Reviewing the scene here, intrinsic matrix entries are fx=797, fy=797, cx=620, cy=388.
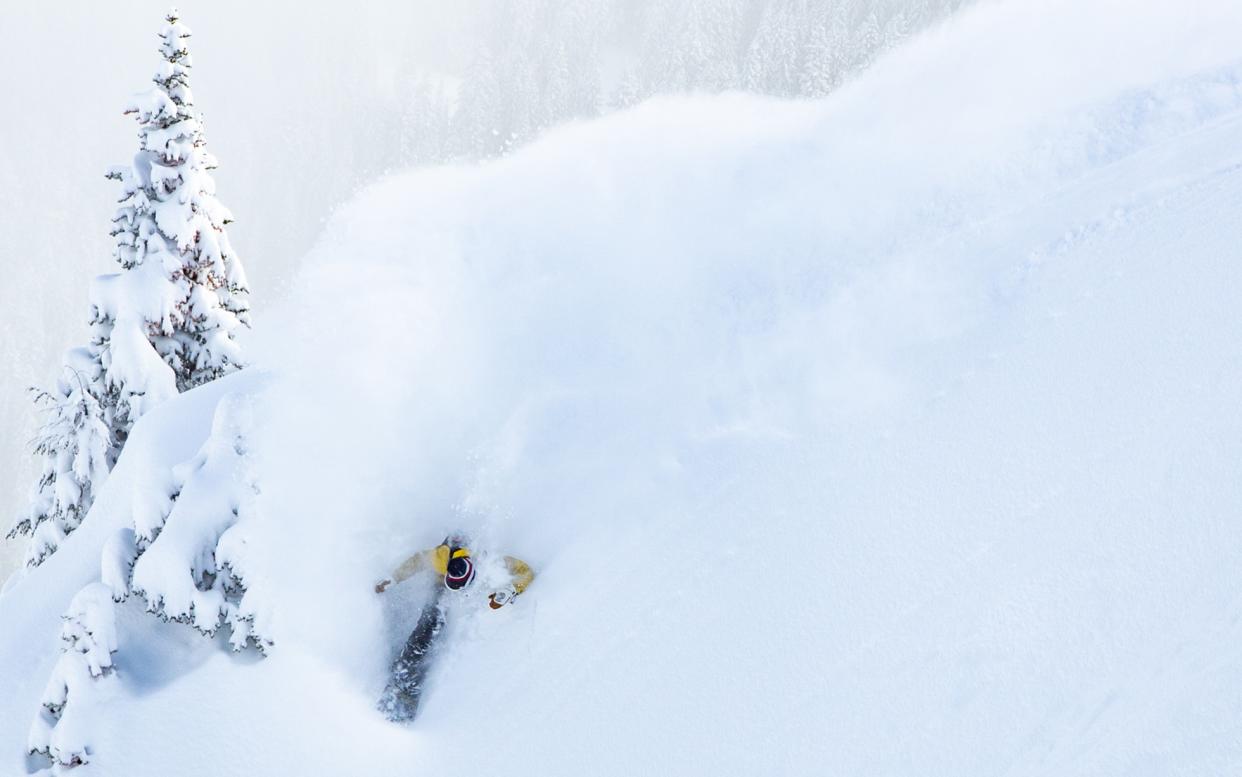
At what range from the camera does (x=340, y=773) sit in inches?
277

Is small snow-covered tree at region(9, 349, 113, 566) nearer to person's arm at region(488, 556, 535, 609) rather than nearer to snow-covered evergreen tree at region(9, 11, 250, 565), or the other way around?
snow-covered evergreen tree at region(9, 11, 250, 565)

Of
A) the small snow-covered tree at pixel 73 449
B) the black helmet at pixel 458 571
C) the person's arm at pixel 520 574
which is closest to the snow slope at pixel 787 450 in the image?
the person's arm at pixel 520 574

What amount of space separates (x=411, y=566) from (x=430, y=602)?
44 centimetres

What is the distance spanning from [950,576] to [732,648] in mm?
2084

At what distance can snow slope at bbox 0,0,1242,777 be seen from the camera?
680 cm

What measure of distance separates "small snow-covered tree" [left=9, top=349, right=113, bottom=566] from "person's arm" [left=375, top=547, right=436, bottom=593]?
7.57 metres

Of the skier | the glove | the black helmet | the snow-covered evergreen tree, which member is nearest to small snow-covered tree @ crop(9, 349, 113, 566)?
the snow-covered evergreen tree

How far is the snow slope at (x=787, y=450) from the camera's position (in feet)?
22.3

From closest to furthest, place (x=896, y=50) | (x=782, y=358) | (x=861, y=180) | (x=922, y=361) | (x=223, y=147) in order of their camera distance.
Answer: (x=922, y=361) → (x=782, y=358) → (x=861, y=180) → (x=896, y=50) → (x=223, y=147)

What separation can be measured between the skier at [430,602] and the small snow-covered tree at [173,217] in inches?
291

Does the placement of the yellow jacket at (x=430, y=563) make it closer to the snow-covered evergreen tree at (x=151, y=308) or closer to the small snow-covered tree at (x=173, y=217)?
the snow-covered evergreen tree at (x=151, y=308)

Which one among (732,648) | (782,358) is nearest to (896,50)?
(782,358)

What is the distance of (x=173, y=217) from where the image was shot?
12.8m

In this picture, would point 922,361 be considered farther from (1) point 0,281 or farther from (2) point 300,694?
(1) point 0,281
